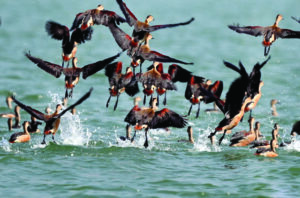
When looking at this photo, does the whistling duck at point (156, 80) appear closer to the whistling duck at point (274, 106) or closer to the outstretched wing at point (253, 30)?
the outstretched wing at point (253, 30)

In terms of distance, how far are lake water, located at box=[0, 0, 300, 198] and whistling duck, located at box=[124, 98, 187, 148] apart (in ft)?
1.99

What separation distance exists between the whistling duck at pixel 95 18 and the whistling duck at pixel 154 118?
1729mm

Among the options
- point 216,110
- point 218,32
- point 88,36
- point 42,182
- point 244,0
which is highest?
point 244,0

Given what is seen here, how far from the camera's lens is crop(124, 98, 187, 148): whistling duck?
14062 millimetres

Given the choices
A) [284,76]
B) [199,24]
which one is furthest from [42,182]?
[199,24]

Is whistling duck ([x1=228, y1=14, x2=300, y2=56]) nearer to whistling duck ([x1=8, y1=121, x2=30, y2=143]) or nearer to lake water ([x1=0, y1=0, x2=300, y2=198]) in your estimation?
lake water ([x1=0, y1=0, x2=300, y2=198])

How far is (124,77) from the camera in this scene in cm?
1482

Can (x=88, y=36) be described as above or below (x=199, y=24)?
below

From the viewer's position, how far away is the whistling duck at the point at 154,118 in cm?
1406

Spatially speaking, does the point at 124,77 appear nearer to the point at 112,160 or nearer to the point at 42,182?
the point at 112,160

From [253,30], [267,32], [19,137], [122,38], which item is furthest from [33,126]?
[267,32]

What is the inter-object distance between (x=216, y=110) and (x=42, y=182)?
28.5 feet

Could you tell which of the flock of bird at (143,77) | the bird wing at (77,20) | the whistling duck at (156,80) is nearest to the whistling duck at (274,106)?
the flock of bird at (143,77)

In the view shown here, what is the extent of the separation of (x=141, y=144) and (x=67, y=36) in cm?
273
